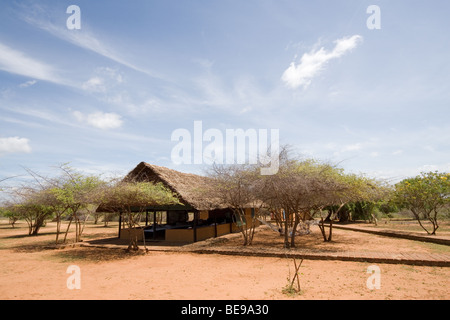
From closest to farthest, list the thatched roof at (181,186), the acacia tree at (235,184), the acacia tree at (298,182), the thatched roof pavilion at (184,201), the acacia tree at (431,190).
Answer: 1. the acacia tree at (298,182)
2. the acacia tree at (235,184)
3. the thatched roof at (181,186)
4. the thatched roof pavilion at (184,201)
5. the acacia tree at (431,190)

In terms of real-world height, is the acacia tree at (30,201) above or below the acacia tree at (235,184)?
below

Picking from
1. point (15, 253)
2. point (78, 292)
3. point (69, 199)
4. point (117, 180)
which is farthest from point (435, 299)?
point (15, 253)

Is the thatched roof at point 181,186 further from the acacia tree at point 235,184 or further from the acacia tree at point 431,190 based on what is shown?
the acacia tree at point 431,190

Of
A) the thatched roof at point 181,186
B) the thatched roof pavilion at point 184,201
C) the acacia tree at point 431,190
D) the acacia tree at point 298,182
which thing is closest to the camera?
the acacia tree at point 298,182

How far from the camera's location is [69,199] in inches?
502

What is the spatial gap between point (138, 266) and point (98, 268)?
135 centimetres

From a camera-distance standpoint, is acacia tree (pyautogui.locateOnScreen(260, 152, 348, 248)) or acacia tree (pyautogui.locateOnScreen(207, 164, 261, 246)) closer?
acacia tree (pyautogui.locateOnScreen(260, 152, 348, 248))

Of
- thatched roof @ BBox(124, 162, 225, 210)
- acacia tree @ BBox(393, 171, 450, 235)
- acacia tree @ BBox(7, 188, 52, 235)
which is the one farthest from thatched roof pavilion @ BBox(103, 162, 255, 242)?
acacia tree @ BBox(393, 171, 450, 235)

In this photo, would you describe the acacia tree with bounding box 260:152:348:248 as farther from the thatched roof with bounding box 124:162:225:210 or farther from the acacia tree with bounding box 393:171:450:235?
the acacia tree with bounding box 393:171:450:235

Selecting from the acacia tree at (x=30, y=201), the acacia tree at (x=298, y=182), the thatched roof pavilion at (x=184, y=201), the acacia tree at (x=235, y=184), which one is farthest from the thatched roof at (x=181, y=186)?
the acacia tree at (x=30, y=201)

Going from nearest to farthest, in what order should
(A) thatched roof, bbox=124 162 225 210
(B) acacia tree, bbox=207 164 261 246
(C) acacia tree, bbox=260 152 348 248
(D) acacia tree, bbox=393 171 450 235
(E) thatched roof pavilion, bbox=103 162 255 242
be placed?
(C) acacia tree, bbox=260 152 348 248 < (B) acacia tree, bbox=207 164 261 246 < (A) thatched roof, bbox=124 162 225 210 < (E) thatched roof pavilion, bbox=103 162 255 242 < (D) acacia tree, bbox=393 171 450 235

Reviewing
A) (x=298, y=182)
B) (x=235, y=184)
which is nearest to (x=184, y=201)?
(x=235, y=184)

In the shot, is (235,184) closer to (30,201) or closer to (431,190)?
(431,190)
